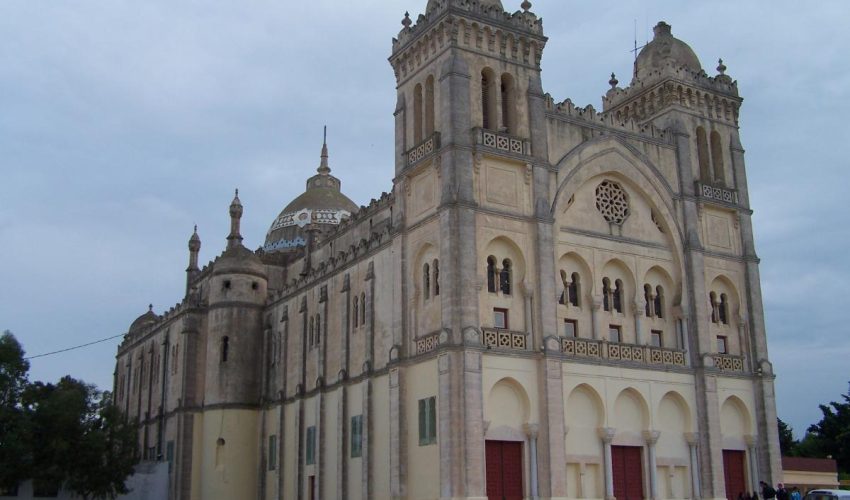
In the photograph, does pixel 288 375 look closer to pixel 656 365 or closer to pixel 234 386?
pixel 234 386

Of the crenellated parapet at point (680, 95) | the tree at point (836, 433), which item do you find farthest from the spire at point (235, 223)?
the tree at point (836, 433)

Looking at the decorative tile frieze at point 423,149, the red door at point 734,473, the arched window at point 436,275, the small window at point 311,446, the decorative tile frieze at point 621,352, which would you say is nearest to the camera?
the arched window at point 436,275

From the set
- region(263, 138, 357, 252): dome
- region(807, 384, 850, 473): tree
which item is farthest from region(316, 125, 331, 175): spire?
region(807, 384, 850, 473): tree

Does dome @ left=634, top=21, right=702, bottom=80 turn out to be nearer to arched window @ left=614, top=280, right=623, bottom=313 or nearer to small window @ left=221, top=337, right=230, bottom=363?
arched window @ left=614, top=280, right=623, bottom=313

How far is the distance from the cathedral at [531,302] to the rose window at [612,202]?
0.29 ft

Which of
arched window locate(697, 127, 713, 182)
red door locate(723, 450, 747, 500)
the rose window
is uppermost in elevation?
arched window locate(697, 127, 713, 182)

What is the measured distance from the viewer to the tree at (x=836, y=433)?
6712 centimetres

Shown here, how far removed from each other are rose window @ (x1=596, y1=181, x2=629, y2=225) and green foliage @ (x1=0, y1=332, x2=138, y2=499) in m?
24.4

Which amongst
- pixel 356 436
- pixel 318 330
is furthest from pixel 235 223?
pixel 356 436

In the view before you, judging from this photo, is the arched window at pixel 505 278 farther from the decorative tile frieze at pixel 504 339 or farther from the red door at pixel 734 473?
the red door at pixel 734 473

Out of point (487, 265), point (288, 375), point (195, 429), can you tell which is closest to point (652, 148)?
point (487, 265)

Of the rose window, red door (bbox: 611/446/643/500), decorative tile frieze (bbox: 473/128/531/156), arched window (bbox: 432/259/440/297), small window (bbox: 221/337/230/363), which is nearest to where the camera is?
arched window (bbox: 432/259/440/297)

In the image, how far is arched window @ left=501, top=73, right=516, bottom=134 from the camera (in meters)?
36.5

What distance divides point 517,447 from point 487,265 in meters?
6.26
